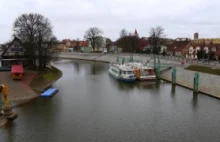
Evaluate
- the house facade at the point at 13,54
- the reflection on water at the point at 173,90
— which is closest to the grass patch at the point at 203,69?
the reflection on water at the point at 173,90

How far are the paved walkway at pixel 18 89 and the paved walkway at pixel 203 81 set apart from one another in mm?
24659

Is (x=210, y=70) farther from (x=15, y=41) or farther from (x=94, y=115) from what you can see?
(x=15, y=41)

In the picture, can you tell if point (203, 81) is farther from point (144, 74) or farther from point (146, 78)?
point (144, 74)

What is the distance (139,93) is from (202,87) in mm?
9566

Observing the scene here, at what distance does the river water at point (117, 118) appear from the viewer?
66.4 ft

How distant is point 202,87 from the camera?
3675 cm

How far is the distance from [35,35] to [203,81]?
Answer: 37.5 m

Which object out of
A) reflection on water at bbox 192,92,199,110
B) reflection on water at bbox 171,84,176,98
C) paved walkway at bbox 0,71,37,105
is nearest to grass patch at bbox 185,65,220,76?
reflection on water at bbox 171,84,176,98

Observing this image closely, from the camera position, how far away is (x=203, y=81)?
3881 cm

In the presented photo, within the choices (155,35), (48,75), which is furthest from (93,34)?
(48,75)

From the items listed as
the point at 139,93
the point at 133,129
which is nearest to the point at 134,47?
the point at 139,93

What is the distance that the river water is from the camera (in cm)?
2023

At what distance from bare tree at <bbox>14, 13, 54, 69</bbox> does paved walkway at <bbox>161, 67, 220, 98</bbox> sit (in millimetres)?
28035

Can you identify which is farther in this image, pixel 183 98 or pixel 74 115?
pixel 183 98
